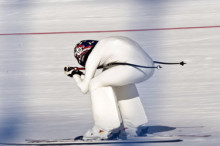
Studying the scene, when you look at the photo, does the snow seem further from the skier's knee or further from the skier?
the skier's knee

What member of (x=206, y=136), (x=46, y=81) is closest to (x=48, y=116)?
(x=46, y=81)

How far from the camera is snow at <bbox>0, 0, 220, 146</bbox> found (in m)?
5.65

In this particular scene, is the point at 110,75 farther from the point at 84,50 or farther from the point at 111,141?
the point at 111,141

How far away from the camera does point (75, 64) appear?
291 inches

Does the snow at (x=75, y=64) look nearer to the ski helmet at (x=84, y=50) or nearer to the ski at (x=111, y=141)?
the ski at (x=111, y=141)

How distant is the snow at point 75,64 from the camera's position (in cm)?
565

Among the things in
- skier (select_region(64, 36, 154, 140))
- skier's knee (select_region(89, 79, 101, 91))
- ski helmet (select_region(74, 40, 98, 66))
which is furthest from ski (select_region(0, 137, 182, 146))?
ski helmet (select_region(74, 40, 98, 66))

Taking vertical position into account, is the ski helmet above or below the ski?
above

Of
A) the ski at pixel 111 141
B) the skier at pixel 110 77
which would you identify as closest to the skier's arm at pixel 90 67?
the skier at pixel 110 77

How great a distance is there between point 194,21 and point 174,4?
692mm

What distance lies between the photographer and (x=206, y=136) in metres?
4.97

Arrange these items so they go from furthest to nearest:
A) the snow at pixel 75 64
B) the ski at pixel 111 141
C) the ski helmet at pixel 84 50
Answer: the snow at pixel 75 64
the ski helmet at pixel 84 50
the ski at pixel 111 141

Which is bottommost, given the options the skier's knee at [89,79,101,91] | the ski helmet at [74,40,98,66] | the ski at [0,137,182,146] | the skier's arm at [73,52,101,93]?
the ski at [0,137,182,146]

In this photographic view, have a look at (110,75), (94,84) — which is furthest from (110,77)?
(94,84)
